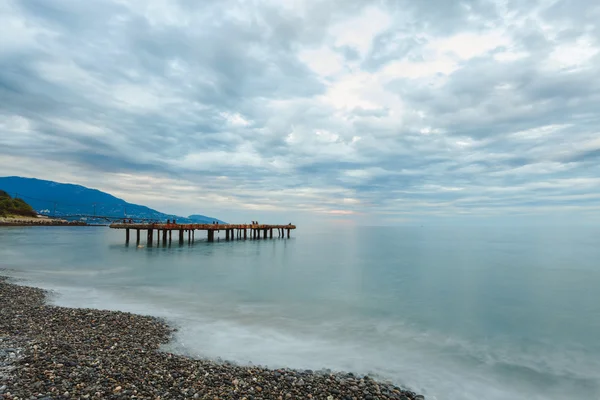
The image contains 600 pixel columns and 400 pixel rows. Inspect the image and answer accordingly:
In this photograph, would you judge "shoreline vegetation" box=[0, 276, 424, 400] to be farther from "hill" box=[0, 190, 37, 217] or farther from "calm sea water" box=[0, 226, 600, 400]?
"hill" box=[0, 190, 37, 217]

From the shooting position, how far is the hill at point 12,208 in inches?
4822

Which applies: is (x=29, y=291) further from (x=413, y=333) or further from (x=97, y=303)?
(x=413, y=333)

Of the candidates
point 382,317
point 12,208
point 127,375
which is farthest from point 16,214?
point 127,375

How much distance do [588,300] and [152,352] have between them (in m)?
25.9

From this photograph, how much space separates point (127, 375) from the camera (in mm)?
7328

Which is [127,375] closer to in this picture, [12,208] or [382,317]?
[382,317]

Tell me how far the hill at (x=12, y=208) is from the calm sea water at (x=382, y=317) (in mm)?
115042

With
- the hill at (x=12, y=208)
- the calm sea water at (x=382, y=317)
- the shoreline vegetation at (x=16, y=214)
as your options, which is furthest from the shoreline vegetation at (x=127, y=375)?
the hill at (x=12, y=208)

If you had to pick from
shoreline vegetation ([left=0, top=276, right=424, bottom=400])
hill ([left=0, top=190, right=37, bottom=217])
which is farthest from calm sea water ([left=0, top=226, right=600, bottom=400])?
hill ([left=0, top=190, right=37, bottom=217])

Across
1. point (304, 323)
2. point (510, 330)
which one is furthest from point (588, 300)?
point (304, 323)

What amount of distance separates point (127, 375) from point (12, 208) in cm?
15915

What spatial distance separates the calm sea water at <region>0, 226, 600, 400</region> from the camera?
10.5m

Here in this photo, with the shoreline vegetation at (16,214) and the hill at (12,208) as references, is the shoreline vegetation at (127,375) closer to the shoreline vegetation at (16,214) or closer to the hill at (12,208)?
the shoreline vegetation at (16,214)

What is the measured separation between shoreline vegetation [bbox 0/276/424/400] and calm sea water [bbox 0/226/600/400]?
1647 mm
